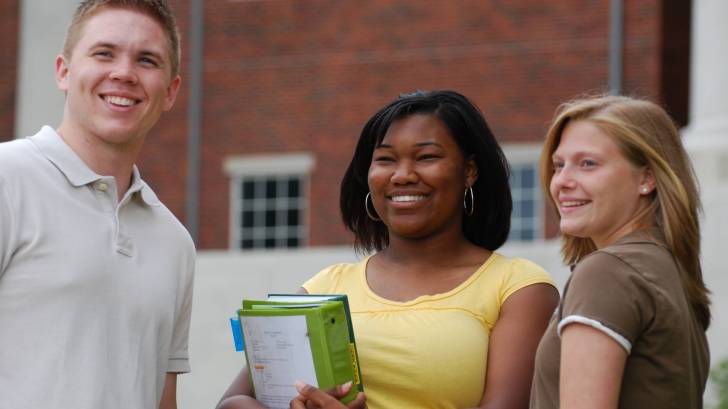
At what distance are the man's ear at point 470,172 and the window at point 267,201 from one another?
52.4 ft

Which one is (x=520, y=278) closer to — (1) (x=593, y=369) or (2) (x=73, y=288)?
(1) (x=593, y=369)

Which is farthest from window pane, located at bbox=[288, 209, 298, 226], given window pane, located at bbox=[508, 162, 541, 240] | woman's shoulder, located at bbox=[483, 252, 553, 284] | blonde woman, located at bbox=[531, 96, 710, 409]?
blonde woman, located at bbox=[531, 96, 710, 409]

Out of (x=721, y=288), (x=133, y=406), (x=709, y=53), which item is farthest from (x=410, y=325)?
(x=709, y=53)

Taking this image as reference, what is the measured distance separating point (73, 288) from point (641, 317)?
5.11 ft

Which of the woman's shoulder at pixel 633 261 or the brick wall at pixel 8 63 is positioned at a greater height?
the brick wall at pixel 8 63

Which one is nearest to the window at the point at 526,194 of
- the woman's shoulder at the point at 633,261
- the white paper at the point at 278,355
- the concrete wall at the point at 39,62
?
the concrete wall at the point at 39,62

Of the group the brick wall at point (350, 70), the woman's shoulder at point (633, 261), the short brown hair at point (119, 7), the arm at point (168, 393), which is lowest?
the arm at point (168, 393)

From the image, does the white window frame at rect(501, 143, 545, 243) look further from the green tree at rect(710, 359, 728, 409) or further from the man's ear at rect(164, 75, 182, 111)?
the man's ear at rect(164, 75, 182, 111)

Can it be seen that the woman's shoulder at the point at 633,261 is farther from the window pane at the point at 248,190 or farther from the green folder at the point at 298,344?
the window pane at the point at 248,190

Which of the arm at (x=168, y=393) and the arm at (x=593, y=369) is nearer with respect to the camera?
the arm at (x=593, y=369)

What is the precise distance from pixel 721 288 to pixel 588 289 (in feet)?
25.5

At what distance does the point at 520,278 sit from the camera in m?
4.61

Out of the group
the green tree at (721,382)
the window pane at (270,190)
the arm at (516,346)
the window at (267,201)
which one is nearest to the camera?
the arm at (516,346)

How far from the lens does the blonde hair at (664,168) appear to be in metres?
3.97
